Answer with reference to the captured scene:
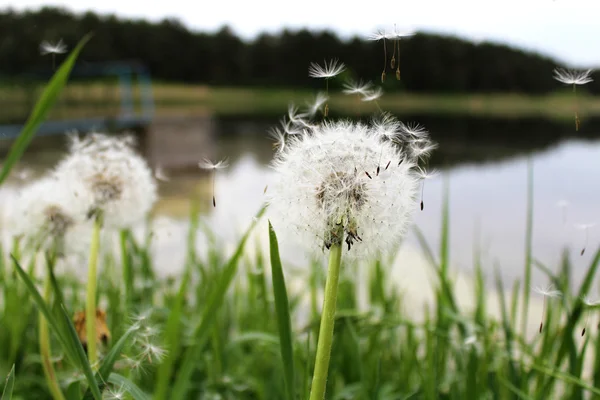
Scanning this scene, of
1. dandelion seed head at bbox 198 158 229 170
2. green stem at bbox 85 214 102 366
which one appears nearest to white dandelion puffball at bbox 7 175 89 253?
green stem at bbox 85 214 102 366

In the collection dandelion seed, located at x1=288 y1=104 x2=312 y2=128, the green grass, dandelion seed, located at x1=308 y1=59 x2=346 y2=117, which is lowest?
the green grass

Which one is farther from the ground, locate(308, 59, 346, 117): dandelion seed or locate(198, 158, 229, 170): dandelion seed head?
locate(308, 59, 346, 117): dandelion seed

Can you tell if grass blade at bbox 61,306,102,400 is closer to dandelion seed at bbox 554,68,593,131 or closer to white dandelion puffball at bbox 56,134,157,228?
white dandelion puffball at bbox 56,134,157,228

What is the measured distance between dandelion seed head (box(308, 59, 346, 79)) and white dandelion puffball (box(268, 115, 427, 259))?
7cm

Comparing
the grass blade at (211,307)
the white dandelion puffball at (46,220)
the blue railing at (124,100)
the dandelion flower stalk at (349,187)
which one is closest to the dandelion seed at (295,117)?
the dandelion flower stalk at (349,187)

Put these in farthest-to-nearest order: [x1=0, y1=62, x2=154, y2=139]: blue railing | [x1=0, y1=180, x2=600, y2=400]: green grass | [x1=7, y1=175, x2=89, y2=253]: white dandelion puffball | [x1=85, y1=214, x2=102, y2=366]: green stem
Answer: [x1=0, y1=62, x2=154, y2=139]: blue railing, [x1=7, y1=175, x2=89, y2=253]: white dandelion puffball, [x1=0, y1=180, x2=600, y2=400]: green grass, [x1=85, y1=214, x2=102, y2=366]: green stem

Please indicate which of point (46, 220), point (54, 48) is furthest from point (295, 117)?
point (46, 220)

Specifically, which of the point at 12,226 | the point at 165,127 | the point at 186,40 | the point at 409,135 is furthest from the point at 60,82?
the point at 186,40

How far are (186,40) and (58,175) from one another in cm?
1813

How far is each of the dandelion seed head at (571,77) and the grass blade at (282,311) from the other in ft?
1.20

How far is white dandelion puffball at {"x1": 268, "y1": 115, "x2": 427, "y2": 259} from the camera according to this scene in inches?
25.7

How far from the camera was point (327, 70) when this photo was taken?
0.64 m

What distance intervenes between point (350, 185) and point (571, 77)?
29 centimetres

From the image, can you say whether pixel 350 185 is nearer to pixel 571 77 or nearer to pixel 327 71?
pixel 327 71
